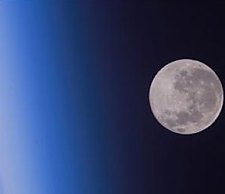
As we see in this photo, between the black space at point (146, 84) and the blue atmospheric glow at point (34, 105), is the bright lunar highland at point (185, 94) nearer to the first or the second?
the black space at point (146, 84)

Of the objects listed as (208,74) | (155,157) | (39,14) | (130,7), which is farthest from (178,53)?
(39,14)

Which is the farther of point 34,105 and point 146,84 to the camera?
point 146,84

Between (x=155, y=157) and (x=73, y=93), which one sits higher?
(x=73, y=93)

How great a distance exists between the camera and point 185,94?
1.39m

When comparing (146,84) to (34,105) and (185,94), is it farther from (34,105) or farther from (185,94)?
(34,105)

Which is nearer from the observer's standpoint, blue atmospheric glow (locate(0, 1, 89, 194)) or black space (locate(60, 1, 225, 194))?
blue atmospheric glow (locate(0, 1, 89, 194))

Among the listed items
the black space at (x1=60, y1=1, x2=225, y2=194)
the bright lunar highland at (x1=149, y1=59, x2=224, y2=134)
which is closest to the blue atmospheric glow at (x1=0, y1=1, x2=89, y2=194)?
the black space at (x1=60, y1=1, x2=225, y2=194)

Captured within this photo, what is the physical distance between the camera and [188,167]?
57.6 inches

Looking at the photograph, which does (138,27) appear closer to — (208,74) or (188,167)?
(208,74)

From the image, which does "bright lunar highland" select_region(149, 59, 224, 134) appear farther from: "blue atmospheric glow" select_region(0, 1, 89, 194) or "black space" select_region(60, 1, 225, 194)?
"blue atmospheric glow" select_region(0, 1, 89, 194)

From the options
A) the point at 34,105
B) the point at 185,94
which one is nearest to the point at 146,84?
the point at 185,94

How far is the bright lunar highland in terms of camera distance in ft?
4.56

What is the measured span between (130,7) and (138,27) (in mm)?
76

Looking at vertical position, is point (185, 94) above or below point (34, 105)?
below
